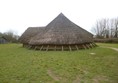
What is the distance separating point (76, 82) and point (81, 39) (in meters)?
15.8

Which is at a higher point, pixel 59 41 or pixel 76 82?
pixel 59 41

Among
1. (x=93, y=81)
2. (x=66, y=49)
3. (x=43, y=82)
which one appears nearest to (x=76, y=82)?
(x=93, y=81)

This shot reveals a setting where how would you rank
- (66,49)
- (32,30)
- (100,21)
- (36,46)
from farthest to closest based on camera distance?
(100,21), (32,30), (36,46), (66,49)

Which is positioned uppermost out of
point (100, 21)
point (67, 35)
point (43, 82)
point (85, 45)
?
point (100, 21)

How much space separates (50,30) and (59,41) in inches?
126

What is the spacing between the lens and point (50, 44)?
894 inches

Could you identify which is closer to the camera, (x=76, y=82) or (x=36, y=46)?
(x=76, y=82)

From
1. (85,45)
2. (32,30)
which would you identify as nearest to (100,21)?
(32,30)

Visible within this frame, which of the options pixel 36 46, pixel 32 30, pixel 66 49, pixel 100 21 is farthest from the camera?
pixel 100 21

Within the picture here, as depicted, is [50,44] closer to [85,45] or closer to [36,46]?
[36,46]

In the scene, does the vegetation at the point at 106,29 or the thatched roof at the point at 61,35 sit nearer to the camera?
the thatched roof at the point at 61,35

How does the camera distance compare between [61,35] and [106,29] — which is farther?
[106,29]

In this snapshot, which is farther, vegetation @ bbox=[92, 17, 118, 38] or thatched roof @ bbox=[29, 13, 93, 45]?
vegetation @ bbox=[92, 17, 118, 38]

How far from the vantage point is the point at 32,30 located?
117ft
